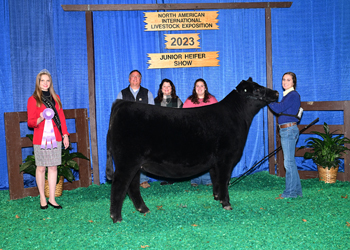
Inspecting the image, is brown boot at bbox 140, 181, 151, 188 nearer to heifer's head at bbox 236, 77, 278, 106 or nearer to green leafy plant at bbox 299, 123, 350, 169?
heifer's head at bbox 236, 77, 278, 106

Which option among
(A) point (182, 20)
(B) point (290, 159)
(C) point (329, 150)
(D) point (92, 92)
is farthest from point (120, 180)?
(C) point (329, 150)

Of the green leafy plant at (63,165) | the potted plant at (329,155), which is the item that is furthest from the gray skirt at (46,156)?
the potted plant at (329,155)

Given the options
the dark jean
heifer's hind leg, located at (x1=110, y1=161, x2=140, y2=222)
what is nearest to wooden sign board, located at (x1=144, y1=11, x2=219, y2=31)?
the dark jean

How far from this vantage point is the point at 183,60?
224 inches

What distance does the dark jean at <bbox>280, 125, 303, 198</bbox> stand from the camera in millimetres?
4152

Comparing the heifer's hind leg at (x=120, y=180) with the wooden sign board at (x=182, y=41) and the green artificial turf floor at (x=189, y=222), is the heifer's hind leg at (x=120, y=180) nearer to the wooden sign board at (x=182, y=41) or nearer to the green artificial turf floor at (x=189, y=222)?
the green artificial turf floor at (x=189, y=222)

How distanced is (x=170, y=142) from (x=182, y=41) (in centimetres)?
298

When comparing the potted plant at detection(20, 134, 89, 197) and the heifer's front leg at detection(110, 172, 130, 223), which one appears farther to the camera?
the potted plant at detection(20, 134, 89, 197)

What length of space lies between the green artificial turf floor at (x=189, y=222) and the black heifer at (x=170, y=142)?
31 cm

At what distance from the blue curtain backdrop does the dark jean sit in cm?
A: 168

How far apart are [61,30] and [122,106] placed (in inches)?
119

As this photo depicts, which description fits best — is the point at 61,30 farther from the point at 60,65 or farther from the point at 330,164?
the point at 330,164

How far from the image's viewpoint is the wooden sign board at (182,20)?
5.58m

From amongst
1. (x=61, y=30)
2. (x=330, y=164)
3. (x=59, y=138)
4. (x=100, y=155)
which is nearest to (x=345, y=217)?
(x=330, y=164)
